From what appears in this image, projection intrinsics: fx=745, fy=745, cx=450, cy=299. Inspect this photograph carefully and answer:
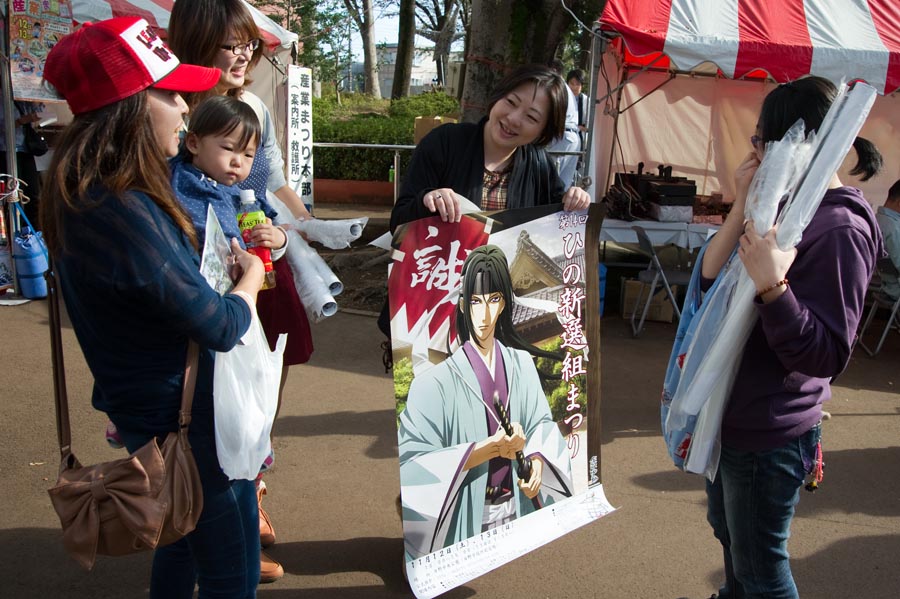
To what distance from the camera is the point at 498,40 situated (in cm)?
725

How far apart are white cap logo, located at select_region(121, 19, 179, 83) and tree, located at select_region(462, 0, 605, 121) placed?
5.72 meters

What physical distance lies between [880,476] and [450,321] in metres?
2.88

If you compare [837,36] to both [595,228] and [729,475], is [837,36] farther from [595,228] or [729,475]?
[729,475]

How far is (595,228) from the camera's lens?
255 cm

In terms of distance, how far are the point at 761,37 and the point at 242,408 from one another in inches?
215

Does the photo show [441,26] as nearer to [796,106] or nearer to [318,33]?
[318,33]

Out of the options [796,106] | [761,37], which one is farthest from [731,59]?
[796,106]

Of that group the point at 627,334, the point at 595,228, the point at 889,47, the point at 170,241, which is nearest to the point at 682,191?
the point at 627,334

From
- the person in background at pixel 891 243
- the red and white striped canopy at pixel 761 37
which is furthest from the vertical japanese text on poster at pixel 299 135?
the person in background at pixel 891 243

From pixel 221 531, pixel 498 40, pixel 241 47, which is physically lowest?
→ pixel 221 531

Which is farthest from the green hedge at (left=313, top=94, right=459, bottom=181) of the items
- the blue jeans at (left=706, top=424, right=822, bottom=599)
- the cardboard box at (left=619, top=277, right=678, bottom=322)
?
the blue jeans at (left=706, top=424, right=822, bottom=599)

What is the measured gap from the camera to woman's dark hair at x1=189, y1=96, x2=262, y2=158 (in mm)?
2020

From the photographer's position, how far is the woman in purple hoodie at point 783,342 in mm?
1762

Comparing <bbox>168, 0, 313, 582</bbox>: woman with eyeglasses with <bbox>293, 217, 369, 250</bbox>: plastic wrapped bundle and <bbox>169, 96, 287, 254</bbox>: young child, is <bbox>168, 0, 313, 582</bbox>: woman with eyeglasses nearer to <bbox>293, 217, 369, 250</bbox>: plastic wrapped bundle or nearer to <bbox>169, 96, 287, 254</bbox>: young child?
<bbox>293, 217, 369, 250</bbox>: plastic wrapped bundle
